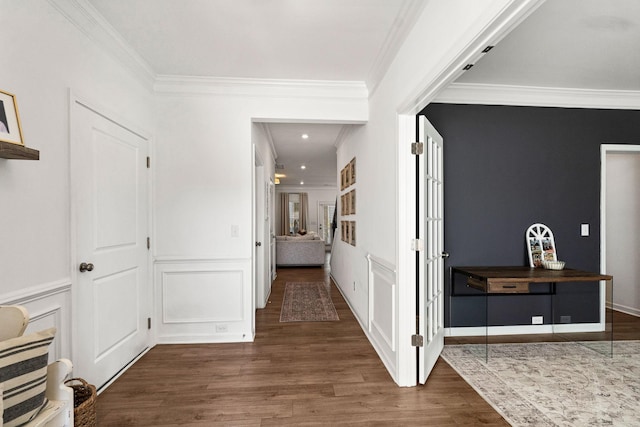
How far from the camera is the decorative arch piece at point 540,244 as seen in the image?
10.7 ft

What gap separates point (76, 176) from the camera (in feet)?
6.58

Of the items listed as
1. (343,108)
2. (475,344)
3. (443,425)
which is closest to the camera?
(443,425)

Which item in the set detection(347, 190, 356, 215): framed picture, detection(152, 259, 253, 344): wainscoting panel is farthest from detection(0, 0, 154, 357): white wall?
detection(347, 190, 356, 215): framed picture

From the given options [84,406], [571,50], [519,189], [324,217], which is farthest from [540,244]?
[324,217]

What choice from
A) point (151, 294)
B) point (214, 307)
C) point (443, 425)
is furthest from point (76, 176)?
point (443, 425)

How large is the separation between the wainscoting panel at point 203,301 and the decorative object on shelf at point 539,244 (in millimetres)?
2955

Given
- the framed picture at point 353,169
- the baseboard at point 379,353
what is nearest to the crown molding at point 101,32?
the framed picture at point 353,169

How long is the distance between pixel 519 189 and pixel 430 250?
161 cm

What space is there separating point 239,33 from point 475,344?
3478 millimetres

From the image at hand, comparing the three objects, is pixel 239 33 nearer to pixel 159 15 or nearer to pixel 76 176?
pixel 159 15

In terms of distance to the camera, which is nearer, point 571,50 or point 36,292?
point 36,292

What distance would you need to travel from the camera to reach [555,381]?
2.39 metres

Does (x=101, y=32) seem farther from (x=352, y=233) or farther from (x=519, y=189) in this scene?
(x=519, y=189)

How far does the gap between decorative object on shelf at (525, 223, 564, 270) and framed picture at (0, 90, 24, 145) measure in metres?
4.09
